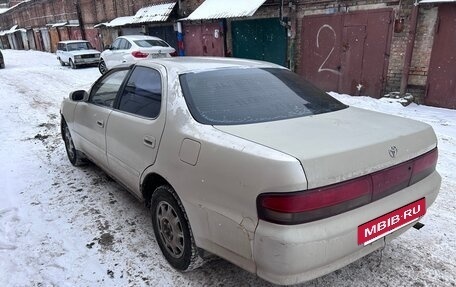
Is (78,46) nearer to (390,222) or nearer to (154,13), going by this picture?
(154,13)

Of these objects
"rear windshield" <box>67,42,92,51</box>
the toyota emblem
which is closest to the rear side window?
the toyota emblem

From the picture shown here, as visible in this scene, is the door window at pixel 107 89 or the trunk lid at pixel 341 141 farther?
the door window at pixel 107 89

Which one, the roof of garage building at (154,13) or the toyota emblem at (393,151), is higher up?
the roof of garage building at (154,13)

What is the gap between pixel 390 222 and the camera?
2.13 m

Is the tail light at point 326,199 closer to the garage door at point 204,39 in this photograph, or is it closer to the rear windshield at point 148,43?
the garage door at point 204,39

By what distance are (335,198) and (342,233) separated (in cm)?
20

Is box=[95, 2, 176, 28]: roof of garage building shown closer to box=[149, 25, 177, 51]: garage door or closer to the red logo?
box=[149, 25, 177, 51]: garage door

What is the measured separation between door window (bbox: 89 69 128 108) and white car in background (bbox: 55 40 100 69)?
16.2 metres

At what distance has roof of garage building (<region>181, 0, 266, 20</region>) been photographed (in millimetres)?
10609

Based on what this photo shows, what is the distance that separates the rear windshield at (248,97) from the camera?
8.00 feet

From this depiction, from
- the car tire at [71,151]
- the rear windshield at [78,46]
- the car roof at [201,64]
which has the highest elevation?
the car roof at [201,64]

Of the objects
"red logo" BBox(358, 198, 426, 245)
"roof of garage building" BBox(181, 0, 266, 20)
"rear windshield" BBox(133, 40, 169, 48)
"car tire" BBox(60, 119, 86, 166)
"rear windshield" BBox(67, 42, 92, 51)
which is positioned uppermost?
"roof of garage building" BBox(181, 0, 266, 20)

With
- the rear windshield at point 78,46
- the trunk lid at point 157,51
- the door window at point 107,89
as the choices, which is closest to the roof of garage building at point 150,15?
the rear windshield at point 78,46

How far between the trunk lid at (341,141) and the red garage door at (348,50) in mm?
6946
